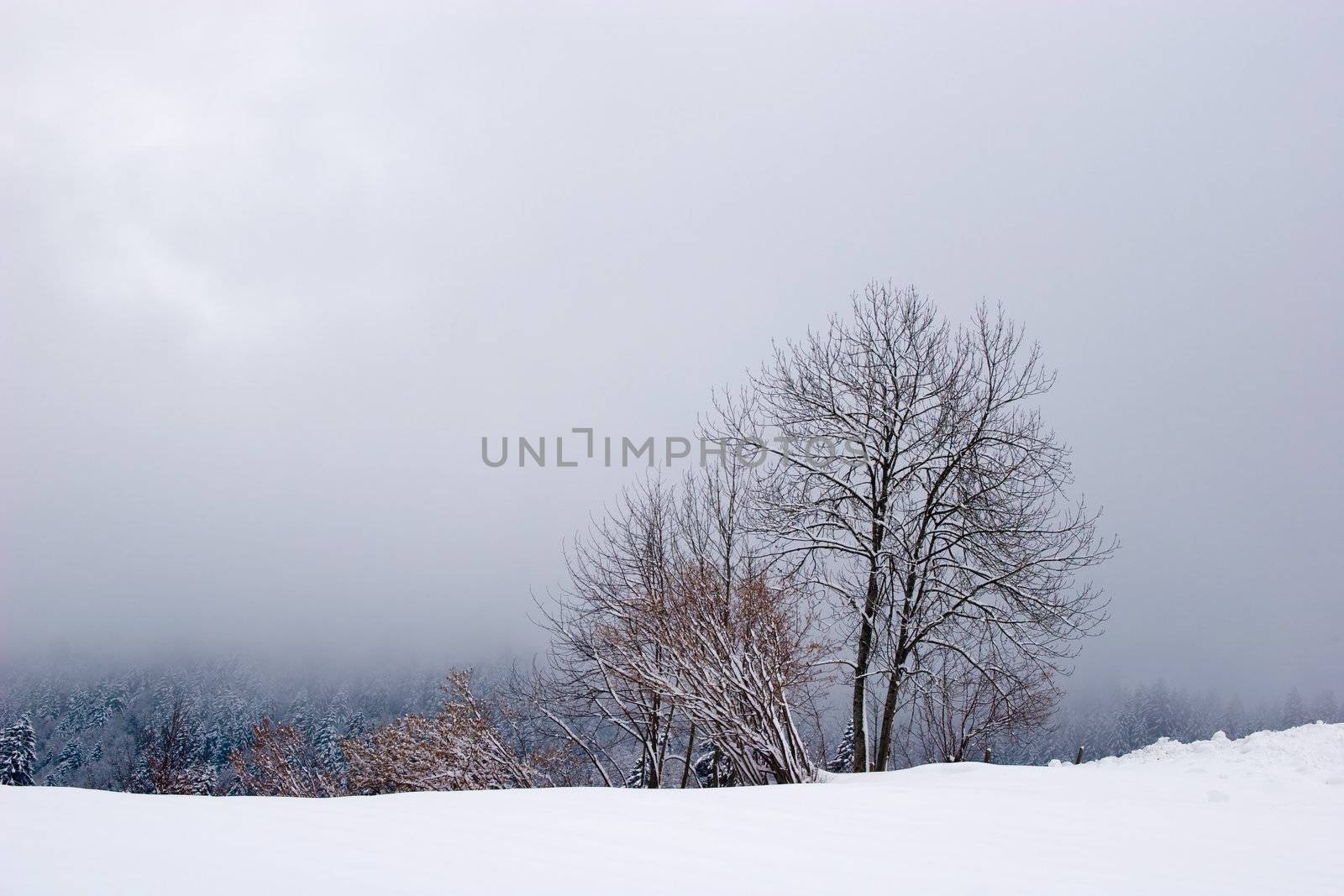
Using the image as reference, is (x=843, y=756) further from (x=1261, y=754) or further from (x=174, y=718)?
(x=174, y=718)

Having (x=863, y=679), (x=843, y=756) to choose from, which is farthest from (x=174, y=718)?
(x=863, y=679)

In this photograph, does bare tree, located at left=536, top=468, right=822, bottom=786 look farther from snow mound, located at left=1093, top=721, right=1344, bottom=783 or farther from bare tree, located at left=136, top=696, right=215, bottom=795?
bare tree, located at left=136, top=696, right=215, bottom=795

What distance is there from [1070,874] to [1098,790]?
2.73m

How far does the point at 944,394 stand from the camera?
39.0ft

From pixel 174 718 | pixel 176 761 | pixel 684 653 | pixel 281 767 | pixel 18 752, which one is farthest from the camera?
pixel 18 752

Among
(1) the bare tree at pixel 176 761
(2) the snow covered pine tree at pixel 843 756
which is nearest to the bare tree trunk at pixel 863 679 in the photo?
(2) the snow covered pine tree at pixel 843 756

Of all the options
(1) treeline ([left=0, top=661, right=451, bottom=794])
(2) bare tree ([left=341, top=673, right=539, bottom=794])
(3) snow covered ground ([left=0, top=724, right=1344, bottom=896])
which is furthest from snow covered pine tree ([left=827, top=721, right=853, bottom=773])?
(3) snow covered ground ([left=0, top=724, right=1344, bottom=896])

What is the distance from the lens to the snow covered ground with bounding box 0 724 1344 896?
8.74ft

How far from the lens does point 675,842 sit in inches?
129

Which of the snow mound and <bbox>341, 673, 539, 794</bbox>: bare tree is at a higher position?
the snow mound

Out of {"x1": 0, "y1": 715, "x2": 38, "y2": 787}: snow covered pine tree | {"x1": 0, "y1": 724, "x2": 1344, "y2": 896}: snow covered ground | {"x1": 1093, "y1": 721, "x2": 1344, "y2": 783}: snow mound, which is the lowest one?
{"x1": 0, "y1": 715, "x2": 38, "y2": 787}: snow covered pine tree

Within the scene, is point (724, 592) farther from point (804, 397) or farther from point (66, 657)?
point (66, 657)

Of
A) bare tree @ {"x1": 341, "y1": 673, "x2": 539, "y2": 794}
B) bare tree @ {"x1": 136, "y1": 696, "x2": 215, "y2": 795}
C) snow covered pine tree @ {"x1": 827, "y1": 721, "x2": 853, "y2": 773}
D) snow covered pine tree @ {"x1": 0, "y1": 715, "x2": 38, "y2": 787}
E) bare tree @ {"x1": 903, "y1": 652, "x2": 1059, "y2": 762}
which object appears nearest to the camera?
bare tree @ {"x1": 341, "y1": 673, "x2": 539, "y2": 794}

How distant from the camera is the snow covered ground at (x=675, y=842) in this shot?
2664 mm
